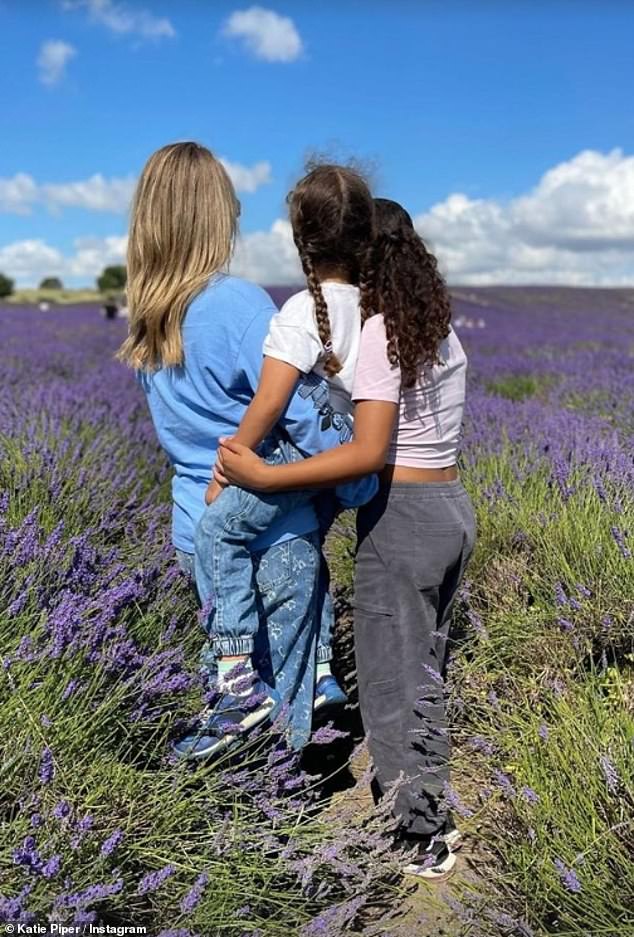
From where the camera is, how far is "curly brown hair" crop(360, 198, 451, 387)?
→ 6.20ft

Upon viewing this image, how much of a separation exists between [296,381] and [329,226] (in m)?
0.36

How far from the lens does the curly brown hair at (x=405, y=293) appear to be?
189 centimetres

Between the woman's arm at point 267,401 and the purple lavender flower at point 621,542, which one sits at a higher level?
the woman's arm at point 267,401

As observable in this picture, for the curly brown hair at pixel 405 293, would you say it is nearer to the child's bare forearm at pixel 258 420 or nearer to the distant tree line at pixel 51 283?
the child's bare forearm at pixel 258 420

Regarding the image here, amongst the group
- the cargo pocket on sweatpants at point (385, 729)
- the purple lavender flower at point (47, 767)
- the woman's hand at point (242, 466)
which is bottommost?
the cargo pocket on sweatpants at point (385, 729)

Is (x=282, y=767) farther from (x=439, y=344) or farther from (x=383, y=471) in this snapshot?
(x=439, y=344)

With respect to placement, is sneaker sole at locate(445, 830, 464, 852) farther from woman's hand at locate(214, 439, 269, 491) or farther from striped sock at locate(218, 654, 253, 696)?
woman's hand at locate(214, 439, 269, 491)

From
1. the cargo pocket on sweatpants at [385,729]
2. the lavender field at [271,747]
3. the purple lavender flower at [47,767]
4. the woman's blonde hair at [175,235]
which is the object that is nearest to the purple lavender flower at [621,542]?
the lavender field at [271,747]

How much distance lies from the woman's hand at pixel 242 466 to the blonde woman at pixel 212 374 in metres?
0.05

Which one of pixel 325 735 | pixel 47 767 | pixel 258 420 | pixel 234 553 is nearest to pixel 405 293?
pixel 258 420

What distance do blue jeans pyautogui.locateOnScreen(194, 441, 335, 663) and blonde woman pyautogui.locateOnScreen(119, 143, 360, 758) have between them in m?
0.02

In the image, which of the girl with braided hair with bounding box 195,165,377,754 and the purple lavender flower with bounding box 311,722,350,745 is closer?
the girl with braided hair with bounding box 195,165,377,754

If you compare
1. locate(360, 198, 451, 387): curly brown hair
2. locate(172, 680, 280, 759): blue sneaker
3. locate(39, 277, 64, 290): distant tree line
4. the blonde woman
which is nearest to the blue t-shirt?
the blonde woman

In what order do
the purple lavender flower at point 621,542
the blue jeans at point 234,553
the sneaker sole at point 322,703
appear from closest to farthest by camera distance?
the blue jeans at point 234,553
the sneaker sole at point 322,703
the purple lavender flower at point 621,542
